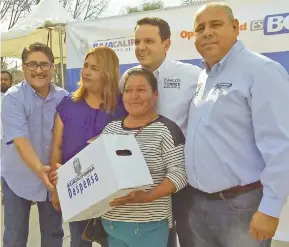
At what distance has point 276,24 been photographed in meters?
3.70

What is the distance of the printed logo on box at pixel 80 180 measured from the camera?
2.00 metres

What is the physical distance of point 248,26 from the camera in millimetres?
3898

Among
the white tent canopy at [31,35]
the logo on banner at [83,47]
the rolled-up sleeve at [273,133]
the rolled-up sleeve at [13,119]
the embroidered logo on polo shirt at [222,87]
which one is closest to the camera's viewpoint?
the rolled-up sleeve at [273,133]

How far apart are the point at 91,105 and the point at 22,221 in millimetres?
1016

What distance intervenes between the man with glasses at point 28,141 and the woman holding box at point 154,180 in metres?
0.70

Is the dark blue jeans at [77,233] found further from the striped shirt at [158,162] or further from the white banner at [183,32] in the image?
the white banner at [183,32]

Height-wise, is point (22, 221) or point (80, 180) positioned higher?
point (80, 180)

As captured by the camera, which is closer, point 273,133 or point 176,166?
point 273,133

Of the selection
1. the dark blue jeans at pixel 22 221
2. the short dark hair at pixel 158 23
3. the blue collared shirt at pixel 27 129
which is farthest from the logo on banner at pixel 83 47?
the short dark hair at pixel 158 23

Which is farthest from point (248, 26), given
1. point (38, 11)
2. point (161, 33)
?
point (38, 11)

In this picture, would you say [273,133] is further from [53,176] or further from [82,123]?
[53,176]

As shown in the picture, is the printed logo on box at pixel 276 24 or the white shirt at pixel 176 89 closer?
the white shirt at pixel 176 89

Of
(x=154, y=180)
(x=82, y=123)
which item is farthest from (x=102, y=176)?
(x=82, y=123)

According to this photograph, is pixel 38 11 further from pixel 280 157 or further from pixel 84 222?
pixel 280 157
